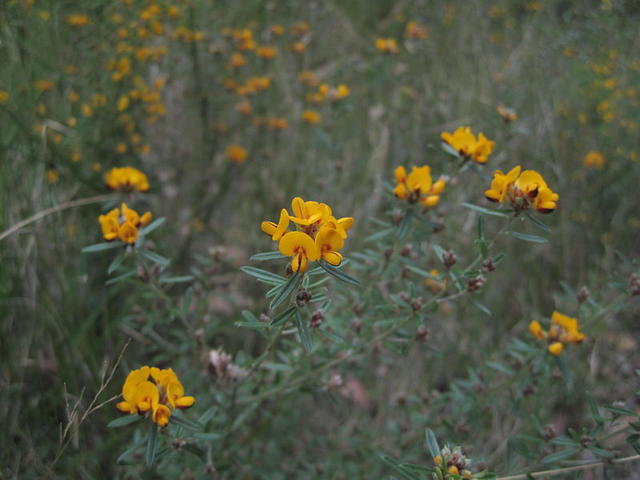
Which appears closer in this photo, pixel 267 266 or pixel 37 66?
pixel 37 66

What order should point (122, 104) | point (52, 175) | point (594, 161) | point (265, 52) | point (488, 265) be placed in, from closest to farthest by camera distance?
point (488, 265) < point (52, 175) < point (122, 104) < point (265, 52) < point (594, 161)

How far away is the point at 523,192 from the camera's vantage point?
146cm

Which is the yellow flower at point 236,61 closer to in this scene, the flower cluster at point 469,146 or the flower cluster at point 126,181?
the flower cluster at point 126,181

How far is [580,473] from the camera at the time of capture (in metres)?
1.46

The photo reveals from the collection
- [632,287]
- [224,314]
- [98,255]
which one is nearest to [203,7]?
[98,255]

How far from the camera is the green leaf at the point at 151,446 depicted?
130 centimetres

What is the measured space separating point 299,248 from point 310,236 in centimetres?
6

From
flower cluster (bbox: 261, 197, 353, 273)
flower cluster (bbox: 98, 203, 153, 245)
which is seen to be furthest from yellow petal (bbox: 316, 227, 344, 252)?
flower cluster (bbox: 98, 203, 153, 245)

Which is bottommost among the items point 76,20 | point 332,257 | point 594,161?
point 594,161

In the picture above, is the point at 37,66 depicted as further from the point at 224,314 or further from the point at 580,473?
the point at 580,473

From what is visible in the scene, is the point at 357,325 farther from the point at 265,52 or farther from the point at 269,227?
the point at 265,52

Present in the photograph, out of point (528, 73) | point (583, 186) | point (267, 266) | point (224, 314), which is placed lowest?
point (224, 314)

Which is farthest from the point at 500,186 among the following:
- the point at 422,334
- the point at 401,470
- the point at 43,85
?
the point at 43,85

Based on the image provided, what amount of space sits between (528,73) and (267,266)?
2.54 metres
